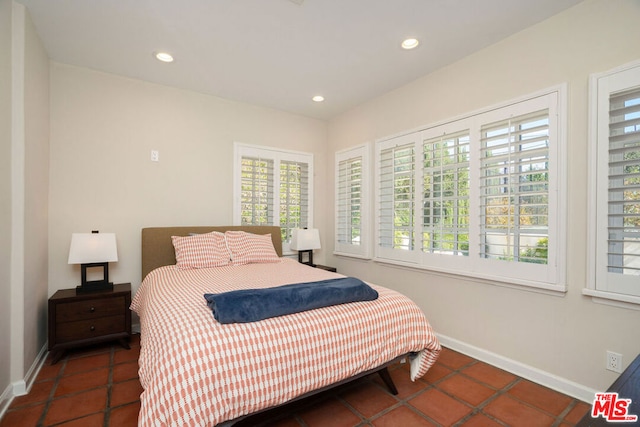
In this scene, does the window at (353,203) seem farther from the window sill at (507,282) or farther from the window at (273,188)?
the window sill at (507,282)

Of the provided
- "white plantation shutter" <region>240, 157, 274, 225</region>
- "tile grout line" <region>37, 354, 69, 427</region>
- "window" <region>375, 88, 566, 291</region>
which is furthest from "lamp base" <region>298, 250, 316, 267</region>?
"tile grout line" <region>37, 354, 69, 427</region>

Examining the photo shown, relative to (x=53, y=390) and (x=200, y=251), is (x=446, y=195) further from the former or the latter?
(x=53, y=390)

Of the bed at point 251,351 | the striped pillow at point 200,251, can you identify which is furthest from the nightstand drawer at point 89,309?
the bed at point 251,351

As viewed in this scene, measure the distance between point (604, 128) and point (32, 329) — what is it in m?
4.30

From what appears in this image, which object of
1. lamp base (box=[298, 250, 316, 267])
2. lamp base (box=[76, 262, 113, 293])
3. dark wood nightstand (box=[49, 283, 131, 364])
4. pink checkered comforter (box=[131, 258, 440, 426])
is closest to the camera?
pink checkered comforter (box=[131, 258, 440, 426])

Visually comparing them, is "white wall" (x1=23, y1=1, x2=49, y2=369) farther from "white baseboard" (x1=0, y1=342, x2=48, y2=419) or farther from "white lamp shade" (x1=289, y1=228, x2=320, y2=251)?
"white lamp shade" (x1=289, y1=228, x2=320, y2=251)

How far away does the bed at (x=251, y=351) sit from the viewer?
1.27m

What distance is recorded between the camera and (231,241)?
10.9 ft

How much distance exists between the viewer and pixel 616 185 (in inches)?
75.2

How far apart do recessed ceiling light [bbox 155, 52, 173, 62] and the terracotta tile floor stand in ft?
8.79

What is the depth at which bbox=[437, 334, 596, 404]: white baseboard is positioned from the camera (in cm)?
206

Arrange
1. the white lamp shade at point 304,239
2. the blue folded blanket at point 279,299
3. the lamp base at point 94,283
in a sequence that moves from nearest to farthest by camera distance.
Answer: the blue folded blanket at point 279,299
the lamp base at point 94,283
the white lamp shade at point 304,239

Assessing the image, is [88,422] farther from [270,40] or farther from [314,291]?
[270,40]

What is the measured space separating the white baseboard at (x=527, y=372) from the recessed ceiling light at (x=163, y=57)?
3654mm
